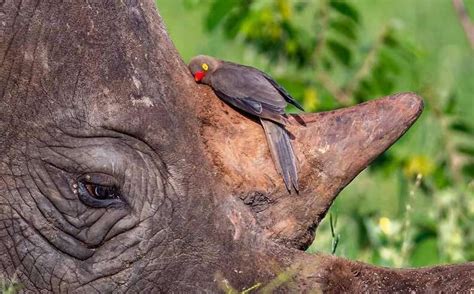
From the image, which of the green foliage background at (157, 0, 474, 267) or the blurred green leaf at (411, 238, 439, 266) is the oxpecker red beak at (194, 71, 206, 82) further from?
the blurred green leaf at (411, 238, 439, 266)

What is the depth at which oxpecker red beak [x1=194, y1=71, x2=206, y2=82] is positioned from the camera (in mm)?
4988

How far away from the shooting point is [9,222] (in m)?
Result: 4.75

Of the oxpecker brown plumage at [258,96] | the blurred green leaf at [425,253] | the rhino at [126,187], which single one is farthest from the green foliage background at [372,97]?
the rhino at [126,187]

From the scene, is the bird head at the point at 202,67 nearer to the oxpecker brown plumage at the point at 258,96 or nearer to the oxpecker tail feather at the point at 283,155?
the oxpecker brown plumage at the point at 258,96

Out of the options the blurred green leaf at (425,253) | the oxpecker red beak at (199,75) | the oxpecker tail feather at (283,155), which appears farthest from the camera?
the blurred green leaf at (425,253)

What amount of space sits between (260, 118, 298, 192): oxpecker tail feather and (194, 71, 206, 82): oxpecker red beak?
0.31 metres

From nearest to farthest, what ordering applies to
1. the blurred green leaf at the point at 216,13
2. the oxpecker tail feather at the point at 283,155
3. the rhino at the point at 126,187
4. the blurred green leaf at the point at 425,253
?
1. the rhino at the point at 126,187
2. the oxpecker tail feather at the point at 283,155
3. the blurred green leaf at the point at 425,253
4. the blurred green leaf at the point at 216,13

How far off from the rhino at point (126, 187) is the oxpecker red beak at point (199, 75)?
90 mm

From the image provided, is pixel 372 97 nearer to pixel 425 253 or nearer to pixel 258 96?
pixel 425 253

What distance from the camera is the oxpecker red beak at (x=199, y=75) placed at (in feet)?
16.4

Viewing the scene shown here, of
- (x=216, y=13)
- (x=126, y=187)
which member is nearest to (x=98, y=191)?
(x=126, y=187)

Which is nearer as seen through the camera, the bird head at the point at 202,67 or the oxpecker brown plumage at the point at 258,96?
the oxpecker brown plumage at the point at 258,96

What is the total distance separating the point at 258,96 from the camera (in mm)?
5082

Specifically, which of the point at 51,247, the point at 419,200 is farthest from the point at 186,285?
the point at 419,200
